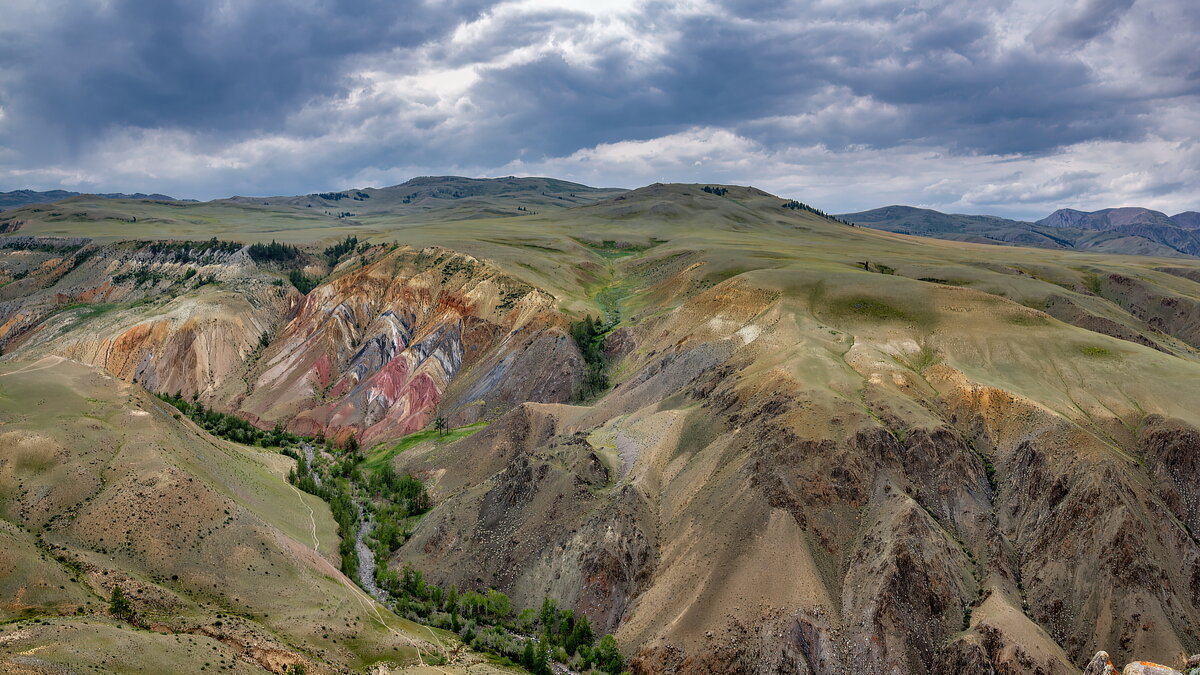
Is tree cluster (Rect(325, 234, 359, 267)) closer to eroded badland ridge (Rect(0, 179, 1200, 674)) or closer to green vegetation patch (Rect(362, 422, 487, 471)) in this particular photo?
eroded badland ridge (Rect(0, 179, 1200, 674))

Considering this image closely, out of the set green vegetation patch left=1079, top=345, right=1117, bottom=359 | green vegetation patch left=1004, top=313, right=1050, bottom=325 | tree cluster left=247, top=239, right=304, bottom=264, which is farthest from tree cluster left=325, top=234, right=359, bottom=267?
green vegetation patch left=1079, top=345, right=1117, bottom=359

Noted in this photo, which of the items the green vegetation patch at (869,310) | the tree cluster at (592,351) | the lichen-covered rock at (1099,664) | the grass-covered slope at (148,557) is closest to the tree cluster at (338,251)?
the tree cluster at (592,351)

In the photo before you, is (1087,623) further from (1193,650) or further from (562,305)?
(562,305)

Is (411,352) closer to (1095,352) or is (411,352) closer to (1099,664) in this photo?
(1095,352)

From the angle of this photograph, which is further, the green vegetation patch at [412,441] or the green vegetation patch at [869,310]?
the green vegetation patch at [412,441]

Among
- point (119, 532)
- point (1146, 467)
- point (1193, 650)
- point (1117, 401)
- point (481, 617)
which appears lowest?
point (481, 617)

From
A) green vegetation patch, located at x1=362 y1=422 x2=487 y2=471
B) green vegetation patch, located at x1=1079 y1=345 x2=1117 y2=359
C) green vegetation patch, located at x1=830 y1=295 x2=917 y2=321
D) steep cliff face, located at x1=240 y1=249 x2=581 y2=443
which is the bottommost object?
green vegetation patch, located at x1=362 y1=422 x2=487 y2=471

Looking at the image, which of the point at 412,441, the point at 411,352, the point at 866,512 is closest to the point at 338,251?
the point at 411,352

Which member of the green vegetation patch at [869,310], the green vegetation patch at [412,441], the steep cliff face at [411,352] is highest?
the green vegetation patch at [869,310]

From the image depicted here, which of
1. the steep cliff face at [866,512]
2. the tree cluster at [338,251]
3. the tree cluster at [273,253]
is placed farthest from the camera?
the tree cluster at [338,251]

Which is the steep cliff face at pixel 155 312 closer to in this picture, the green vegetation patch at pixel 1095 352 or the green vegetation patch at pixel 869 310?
the green vegetation patch at pixel 869 310

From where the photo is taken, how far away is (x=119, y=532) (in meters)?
62.7

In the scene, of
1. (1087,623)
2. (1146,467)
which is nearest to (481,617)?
(1087,623)

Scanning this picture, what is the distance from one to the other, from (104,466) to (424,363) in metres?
64.9
